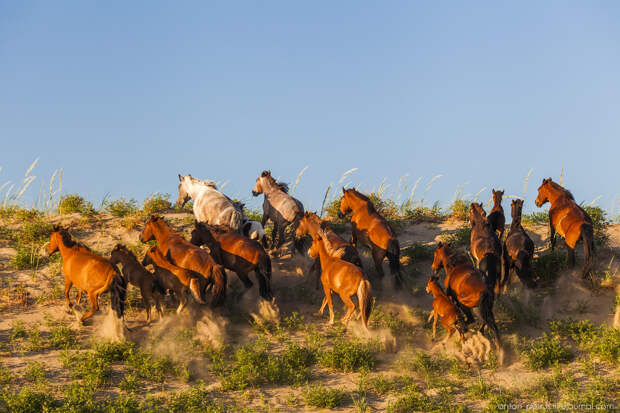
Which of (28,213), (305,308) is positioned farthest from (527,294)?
(28,213)

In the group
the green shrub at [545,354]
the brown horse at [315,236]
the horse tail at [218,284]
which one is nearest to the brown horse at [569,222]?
the green shrub at [545,354]

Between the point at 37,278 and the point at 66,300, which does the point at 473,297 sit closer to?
the point at 66,300

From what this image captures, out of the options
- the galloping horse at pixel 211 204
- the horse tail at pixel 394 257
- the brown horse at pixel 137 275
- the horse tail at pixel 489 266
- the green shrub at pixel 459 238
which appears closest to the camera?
the brown horse at pixel 137 275

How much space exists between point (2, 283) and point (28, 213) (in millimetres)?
3580

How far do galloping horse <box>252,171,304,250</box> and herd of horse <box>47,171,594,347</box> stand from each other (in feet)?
0.08

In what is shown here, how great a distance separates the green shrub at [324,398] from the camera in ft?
27.6

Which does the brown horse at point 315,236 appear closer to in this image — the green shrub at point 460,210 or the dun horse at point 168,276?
the dun horse at point 168,276

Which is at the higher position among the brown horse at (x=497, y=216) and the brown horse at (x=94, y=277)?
the brown horse at (x=497, y=216)

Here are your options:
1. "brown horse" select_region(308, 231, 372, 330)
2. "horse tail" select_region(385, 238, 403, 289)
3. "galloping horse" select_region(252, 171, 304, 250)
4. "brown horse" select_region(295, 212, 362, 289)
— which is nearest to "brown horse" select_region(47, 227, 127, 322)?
"brown horse" select_region(308, 231, 372, 330)

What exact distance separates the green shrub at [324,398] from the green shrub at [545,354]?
310 cm

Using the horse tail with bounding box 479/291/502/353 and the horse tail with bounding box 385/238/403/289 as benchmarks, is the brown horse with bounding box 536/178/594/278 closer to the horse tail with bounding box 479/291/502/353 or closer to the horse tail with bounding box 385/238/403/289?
the horse tail with bounding box 479/291/502/353

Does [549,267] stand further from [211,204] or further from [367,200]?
[211,204]

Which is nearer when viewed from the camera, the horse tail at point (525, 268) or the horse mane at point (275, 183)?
the horse tail at point (525, 268)

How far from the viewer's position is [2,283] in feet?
40.1
